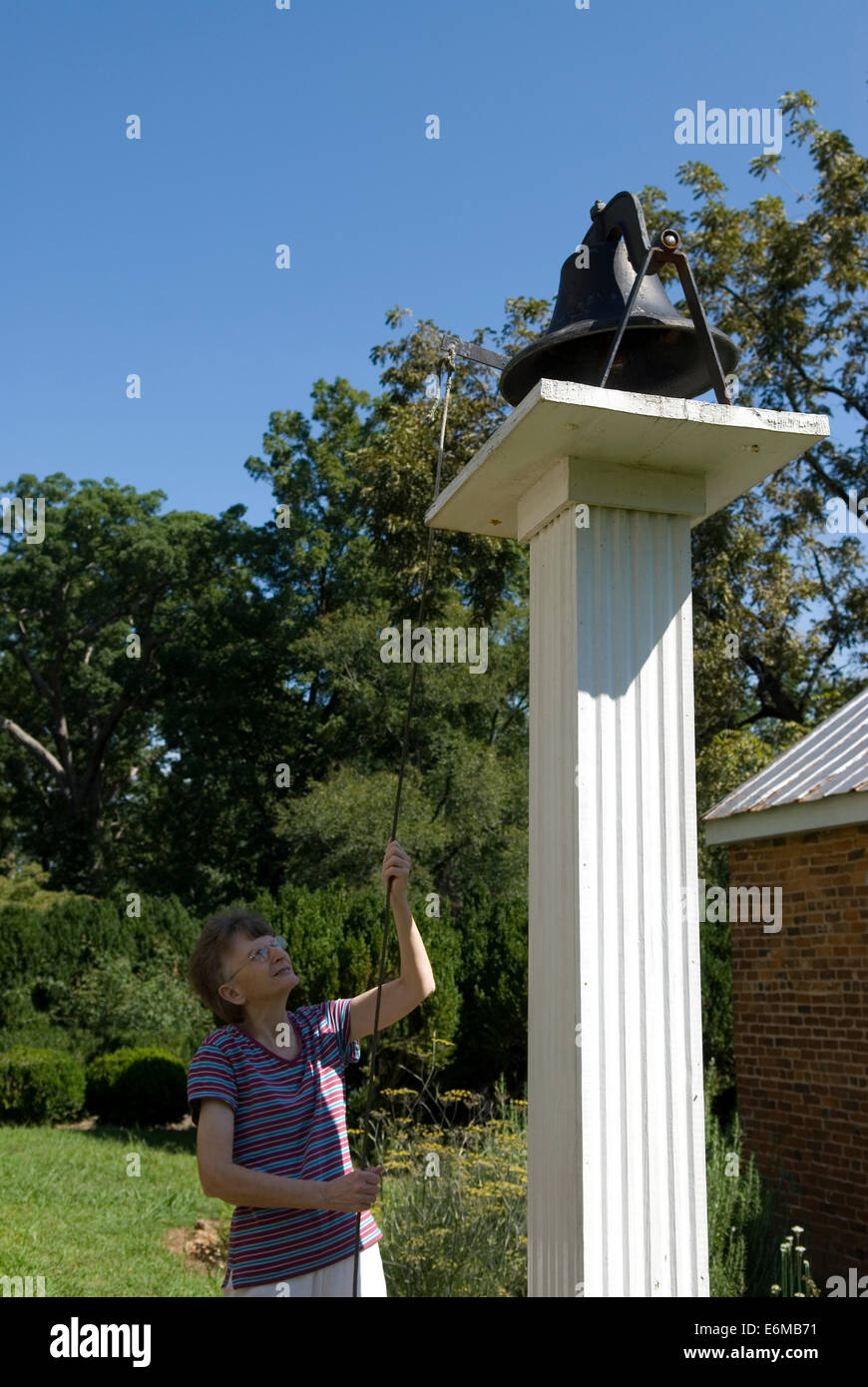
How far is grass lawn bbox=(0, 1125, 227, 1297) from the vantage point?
689 centimetres

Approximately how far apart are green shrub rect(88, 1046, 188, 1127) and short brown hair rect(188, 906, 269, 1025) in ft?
36.6

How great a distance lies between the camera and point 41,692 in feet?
91.9

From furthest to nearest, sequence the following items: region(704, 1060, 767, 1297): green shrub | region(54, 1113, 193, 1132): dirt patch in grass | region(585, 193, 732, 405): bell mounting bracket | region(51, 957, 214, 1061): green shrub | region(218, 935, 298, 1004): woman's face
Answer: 1. region(51, 957, 214, 1061): green shrub
2. region(54, 1113, 193, 1132): dirt patch in grass
3. region(704, 1060, 767, 1297): green shrub
4. region(585, 193, 732, 405): bell mounting bracket
5. region(218, 935, 298, 1004): woman's face

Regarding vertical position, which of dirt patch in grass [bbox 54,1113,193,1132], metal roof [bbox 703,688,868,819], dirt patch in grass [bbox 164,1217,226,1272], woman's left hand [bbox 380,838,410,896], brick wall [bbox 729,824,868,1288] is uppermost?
metal roof [bbox 703,688,868,819]

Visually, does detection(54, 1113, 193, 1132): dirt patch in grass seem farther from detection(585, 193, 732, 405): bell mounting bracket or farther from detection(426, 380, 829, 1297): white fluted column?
detection(585, 193, 732, 405): bell mounting bracket

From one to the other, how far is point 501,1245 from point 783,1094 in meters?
2.44

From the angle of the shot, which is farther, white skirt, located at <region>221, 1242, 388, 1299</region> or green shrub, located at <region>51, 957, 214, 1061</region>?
green shrub, located at <region>51, 957, 214, 1061</region>

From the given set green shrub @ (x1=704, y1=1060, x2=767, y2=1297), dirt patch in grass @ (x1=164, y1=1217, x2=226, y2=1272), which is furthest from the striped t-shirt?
dirt patch in grass @ (x1=164, y1=1217, x2=226, y2=1272)

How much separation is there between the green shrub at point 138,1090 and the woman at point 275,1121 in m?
11.2

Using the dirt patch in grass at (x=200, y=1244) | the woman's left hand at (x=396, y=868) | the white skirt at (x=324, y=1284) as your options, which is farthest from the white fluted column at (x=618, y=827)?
the dirt patch in grass at (x=200, y=1244)

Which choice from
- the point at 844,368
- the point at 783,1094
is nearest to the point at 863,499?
the point at 844,368

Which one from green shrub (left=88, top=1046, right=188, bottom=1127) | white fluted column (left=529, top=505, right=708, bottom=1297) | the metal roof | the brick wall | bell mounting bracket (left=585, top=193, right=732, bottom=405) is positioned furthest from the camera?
green shrub (left=88, top=1046, right=188, bottom=1127)

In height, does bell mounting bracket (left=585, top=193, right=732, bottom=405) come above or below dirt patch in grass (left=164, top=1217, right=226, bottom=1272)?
above

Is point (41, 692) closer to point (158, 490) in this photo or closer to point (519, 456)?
point (158, 490)
